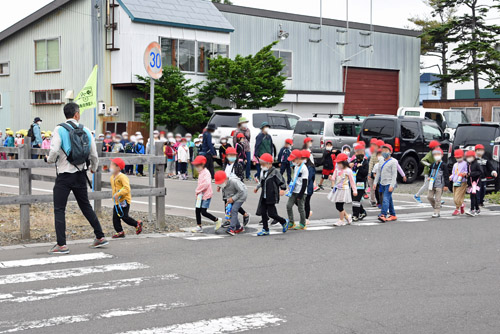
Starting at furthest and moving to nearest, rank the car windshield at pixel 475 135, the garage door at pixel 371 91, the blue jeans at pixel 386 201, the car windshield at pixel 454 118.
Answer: the garage door at pixel 371 91 < the car windshield at pixel 454 118 < the car windshield at pixel 475 135 < the blue jeans at pixel 386 201

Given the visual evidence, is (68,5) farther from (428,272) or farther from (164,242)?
(428,272)

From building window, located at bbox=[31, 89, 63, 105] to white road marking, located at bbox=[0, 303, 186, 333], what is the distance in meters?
27.2

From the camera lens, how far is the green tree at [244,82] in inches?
1178

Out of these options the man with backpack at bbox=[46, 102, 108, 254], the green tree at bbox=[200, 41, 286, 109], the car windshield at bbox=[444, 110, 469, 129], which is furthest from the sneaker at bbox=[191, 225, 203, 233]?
the green tree at bbox=[200, 41, 286, 109]

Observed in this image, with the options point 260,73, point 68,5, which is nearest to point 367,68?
point 260,73

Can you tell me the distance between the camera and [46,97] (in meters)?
32.7

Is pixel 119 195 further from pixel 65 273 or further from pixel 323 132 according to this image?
pixel 323 132

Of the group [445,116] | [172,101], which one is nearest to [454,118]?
[445,116]

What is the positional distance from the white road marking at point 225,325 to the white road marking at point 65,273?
8.03 feet

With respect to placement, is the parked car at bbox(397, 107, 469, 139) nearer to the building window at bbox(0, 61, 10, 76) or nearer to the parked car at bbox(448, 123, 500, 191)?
the parked car at bbox(448, 123, 500, 191)

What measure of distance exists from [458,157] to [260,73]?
17.3m

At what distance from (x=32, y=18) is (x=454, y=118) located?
20.3 metres

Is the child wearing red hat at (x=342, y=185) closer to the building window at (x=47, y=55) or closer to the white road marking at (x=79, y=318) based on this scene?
the white road marking at (x=79, y=318)

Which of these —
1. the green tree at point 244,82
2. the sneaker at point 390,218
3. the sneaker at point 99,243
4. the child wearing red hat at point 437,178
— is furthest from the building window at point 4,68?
the sneaker at point 99,243
